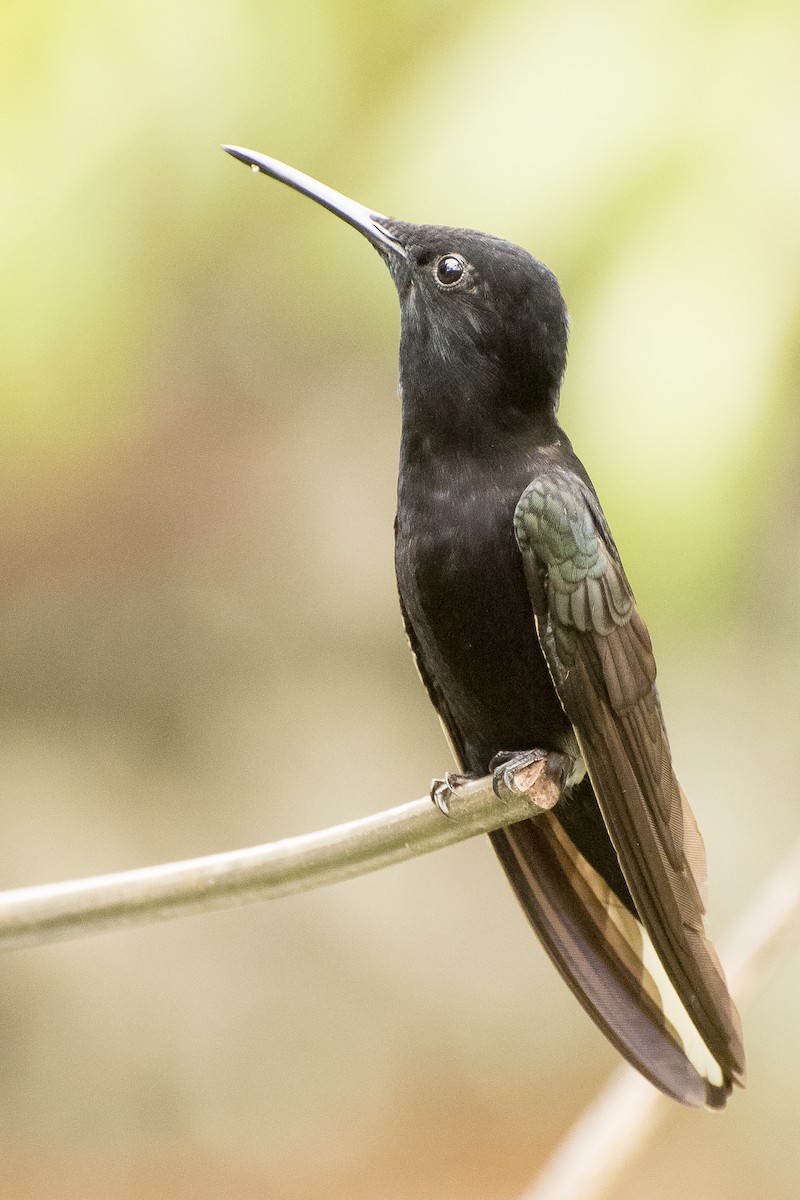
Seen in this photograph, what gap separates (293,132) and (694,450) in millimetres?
838

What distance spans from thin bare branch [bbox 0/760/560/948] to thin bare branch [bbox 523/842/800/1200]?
0.35 meters

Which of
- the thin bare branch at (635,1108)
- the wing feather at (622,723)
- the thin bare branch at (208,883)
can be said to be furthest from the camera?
the thin bare branch at (635,1108)

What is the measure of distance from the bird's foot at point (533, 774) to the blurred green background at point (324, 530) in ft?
1.59

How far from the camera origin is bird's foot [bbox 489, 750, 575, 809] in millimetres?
880

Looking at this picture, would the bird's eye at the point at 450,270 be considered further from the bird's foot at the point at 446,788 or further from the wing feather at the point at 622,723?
the bird's foot at the point at 446,788

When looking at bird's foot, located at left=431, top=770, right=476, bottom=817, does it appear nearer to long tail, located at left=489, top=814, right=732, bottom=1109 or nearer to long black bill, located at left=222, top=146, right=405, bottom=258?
long tail, located at left=489, top=814, right=732, bottom=1109

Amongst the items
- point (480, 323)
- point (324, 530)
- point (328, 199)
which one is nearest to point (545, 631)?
point (480, 323)

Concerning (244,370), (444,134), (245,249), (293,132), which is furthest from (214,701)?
(444,134)

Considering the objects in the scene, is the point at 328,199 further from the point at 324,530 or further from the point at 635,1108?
the point at 324,530

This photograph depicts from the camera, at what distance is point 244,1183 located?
7.28 ft

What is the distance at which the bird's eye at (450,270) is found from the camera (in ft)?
3.18

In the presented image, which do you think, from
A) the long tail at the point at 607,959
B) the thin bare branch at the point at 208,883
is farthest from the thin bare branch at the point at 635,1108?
the thin bare branch at the point at 208,883

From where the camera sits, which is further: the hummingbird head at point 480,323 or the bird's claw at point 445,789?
the hummingbird head at point 480,323

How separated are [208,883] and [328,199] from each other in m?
0.53
